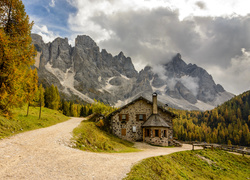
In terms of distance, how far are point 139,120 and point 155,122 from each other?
3.91 m

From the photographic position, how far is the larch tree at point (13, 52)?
48.4 feet

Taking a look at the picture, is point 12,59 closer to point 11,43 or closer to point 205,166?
point 11,43

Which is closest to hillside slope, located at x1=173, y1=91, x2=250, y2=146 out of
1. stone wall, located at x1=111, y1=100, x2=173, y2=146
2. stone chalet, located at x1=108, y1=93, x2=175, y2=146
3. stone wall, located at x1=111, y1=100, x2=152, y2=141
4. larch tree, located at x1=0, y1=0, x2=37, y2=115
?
stone chalet, located at x1=108, y1=93, x2=175, y2=146

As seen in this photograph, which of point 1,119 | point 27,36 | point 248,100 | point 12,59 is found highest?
point 248,100

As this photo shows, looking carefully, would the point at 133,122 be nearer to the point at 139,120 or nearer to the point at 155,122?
the point at 139,120

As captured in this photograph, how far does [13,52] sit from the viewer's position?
15.0 meters

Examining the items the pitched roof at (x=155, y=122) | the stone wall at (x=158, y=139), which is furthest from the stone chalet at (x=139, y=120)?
the stone wall at (x=158, y=139)

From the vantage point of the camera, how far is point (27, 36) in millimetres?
16766

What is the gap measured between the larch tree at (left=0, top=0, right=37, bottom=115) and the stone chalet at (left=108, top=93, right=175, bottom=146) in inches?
819

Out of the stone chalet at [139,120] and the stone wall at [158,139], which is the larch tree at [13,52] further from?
the stone wall at [158,139]

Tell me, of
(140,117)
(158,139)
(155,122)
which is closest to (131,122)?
(140,117)

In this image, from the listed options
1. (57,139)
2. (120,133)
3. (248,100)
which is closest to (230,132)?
(248,100)

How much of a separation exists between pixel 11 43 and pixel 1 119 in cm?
767

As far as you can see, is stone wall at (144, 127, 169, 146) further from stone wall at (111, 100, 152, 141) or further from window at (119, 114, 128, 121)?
window at (119, 114, 128, 121)
